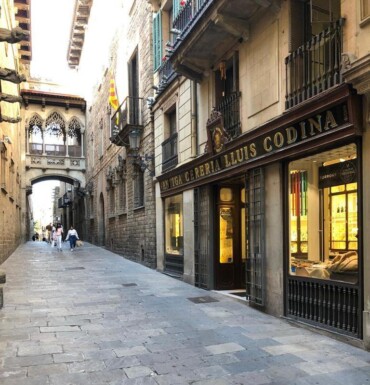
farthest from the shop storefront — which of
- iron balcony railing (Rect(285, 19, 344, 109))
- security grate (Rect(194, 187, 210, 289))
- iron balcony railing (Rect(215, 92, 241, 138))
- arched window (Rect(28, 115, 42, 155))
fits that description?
arched window (Rect(28, 115, 42, 155))

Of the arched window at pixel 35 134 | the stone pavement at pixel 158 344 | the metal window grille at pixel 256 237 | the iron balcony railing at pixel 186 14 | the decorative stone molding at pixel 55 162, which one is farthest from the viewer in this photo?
the decorative stone molding at pixel 55 162

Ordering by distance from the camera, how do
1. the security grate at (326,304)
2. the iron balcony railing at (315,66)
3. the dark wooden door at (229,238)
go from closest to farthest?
the security grate at (326,304) < the iron balcony railing at (315,66) < the dark wooden door at (229,238)

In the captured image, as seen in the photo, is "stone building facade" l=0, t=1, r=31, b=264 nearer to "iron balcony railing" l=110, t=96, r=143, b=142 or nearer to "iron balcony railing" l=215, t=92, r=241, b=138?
"iron balcony railing" l=110, t=96, r=143, b=142

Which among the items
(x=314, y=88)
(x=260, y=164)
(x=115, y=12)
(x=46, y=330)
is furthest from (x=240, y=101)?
(x=115, y=12)

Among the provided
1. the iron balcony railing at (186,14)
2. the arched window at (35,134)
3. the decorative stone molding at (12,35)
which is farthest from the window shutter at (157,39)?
the arched window at (35,134)

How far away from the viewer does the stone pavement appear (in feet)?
15.4

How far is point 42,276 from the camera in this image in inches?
523

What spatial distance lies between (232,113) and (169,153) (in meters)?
4.46

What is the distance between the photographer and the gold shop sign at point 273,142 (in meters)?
5.99

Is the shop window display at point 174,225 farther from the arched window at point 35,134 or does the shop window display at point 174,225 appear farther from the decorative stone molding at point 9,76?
the arched window at point 35,134

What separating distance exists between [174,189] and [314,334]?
23.2 ft

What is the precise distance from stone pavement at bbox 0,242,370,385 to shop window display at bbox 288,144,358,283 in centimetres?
101

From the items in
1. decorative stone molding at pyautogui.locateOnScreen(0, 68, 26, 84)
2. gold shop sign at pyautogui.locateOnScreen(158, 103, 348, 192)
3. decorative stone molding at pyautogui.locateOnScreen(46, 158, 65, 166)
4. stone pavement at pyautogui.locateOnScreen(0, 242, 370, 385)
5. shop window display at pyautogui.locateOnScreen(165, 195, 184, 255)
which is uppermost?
decorative stone molding at pyautogui.locateOnScreen(46, 158, 65, 166)

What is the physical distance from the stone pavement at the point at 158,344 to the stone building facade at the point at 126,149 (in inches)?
249
